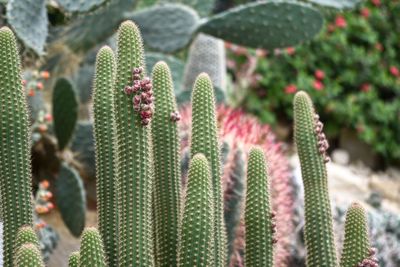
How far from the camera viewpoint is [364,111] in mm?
9625

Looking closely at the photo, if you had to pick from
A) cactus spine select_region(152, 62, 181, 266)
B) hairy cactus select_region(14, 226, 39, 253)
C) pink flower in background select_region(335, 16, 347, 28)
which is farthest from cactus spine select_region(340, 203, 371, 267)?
pink flower in background select_region(335, 16, 347, 28)

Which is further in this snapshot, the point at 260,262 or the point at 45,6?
the point at 45,6

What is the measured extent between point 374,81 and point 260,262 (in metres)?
6.46

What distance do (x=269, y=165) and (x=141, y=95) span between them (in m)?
1.54

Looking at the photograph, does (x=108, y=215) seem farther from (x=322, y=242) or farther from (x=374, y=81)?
(x=374, y=81)

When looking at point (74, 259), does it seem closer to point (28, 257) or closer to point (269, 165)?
point (28, 257)

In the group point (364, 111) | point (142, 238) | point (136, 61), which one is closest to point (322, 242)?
point (142, 238)

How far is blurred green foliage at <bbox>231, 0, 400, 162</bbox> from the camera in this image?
9312mm

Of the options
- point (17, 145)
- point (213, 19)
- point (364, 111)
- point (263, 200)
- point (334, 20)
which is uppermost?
point (17, 145)

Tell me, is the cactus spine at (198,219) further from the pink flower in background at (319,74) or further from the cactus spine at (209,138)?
the pink flower in background at (319,74)

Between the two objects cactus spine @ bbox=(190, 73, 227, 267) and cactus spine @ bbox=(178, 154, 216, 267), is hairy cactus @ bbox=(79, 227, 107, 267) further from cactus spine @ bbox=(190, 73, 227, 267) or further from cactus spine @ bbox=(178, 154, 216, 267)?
cactus spine @ bbox=(190, 73, 227, 267)

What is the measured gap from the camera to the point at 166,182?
3596mm

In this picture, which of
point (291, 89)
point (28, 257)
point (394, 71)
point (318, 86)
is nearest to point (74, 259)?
point (28, 257)

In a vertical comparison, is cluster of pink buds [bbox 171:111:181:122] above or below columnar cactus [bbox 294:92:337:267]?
above
